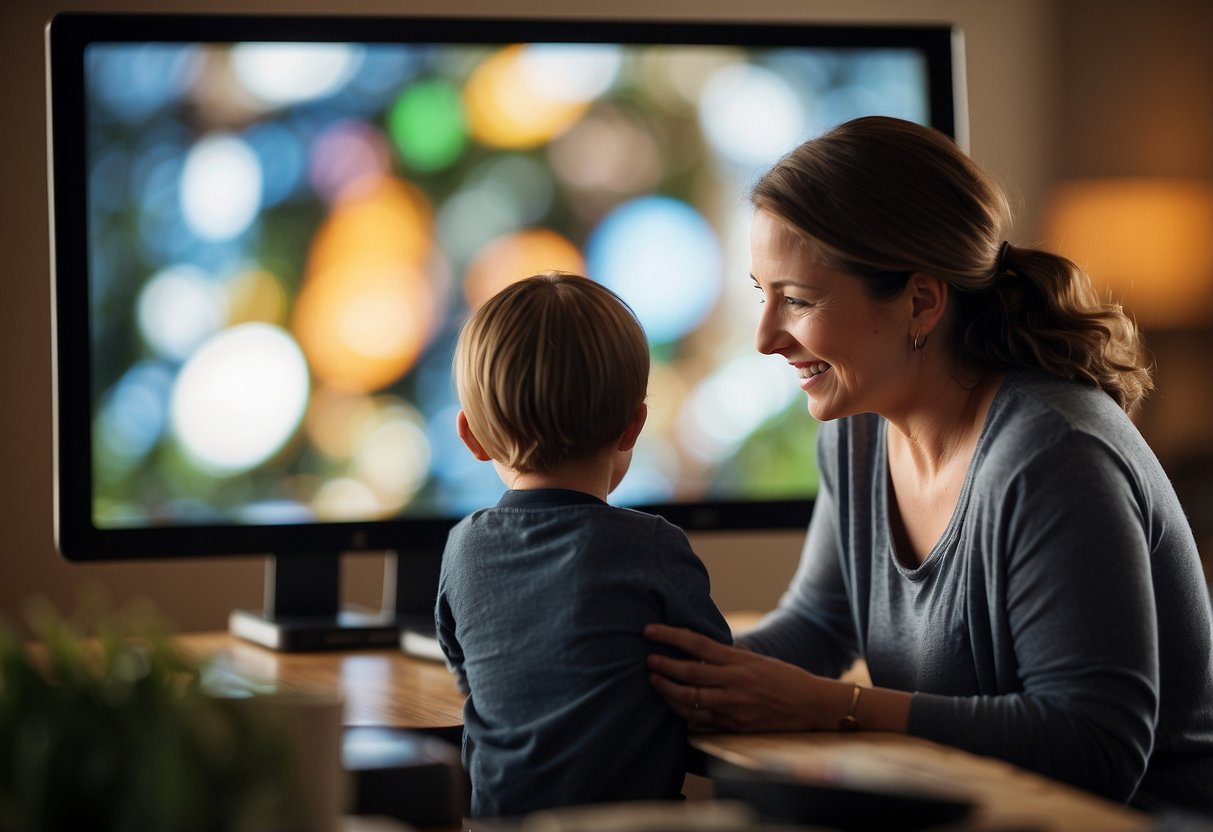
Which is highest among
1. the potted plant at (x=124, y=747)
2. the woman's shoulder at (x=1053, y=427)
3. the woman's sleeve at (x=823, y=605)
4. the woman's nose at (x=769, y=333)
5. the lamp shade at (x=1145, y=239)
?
the lamp shade at (x=1145, y=239)

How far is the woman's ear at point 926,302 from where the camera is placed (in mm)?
1440

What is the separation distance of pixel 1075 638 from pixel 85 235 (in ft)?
4.01

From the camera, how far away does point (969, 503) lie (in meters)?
1.36

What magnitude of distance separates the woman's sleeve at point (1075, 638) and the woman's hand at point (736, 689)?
8cm

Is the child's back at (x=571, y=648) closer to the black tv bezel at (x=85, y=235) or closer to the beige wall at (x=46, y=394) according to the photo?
the black tv bezel at (x=85, y=235)

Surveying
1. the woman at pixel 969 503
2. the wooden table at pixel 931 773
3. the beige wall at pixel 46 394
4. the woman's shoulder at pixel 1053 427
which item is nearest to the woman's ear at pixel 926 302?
the woman at pixel 969 503

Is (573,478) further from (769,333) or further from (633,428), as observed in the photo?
(769,333)

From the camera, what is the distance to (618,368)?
1.24m

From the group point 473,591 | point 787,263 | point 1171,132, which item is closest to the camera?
point 473,591

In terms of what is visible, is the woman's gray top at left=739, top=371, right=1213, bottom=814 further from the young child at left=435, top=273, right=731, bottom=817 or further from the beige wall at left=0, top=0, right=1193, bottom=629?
the beige wall at left=0, top=0, right=1193, bottom=629

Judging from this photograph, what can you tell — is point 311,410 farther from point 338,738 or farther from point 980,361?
point 338,738

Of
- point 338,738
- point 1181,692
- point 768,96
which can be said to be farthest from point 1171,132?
point 338,738

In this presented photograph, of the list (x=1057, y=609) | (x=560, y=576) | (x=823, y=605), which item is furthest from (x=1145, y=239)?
(x=560, y=576)

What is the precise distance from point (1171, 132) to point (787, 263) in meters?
2.21
